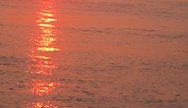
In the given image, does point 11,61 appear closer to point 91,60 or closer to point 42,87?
point 91,60

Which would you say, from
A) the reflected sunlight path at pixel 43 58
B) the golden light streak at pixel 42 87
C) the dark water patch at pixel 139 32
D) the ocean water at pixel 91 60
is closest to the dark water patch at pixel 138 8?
the ocean water at pixel 91 60

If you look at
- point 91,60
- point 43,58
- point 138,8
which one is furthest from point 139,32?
point 138,8

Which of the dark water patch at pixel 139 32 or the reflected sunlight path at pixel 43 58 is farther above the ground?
the reflected sunlight path at pixel 43 58

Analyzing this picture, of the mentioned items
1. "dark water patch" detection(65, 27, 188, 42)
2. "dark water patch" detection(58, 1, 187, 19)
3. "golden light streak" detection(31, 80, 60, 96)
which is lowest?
"dark water patch" detection(58, 1, 187, 19)

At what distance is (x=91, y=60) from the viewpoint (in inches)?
764

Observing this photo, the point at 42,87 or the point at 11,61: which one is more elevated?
the point at 42,87

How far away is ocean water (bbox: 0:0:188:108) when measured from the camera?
14.4m

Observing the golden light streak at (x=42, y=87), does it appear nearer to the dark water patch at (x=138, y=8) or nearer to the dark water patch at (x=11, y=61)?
the dark water patch at (x=11, y=61)

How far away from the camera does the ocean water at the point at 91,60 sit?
14.4 meters

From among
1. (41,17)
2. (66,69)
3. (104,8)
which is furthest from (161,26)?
(66,69)

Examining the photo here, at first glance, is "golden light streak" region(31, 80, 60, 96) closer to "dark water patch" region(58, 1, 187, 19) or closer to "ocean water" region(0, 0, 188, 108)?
"ocean water" region(0, 0, 188, 108)

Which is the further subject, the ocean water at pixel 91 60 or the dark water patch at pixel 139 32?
the dark water patch at pixel 139 32

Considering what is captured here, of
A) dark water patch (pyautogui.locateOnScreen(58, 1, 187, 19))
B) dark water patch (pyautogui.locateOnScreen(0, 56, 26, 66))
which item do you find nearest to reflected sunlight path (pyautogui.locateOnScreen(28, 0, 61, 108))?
dark water patch (pyautogui.locateOnScreen(0, 56, 26, 66))

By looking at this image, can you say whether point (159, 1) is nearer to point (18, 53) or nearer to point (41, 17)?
point (41, 17)
